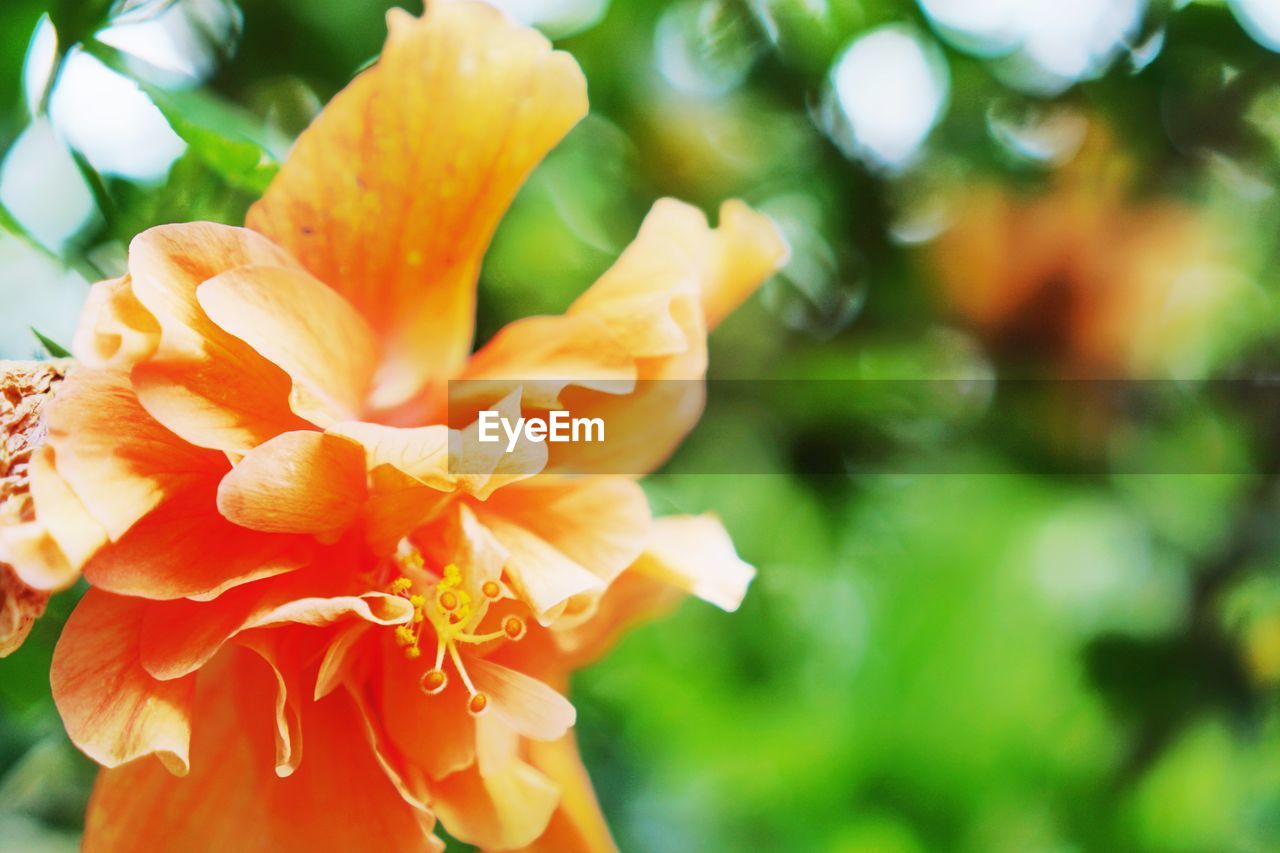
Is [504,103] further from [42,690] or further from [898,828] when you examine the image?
[898,828]

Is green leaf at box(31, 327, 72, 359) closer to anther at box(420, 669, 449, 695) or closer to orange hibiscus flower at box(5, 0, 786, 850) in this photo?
orange hibiscus flower at box(5, 0, 786, 850)

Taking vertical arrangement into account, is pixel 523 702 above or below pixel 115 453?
below

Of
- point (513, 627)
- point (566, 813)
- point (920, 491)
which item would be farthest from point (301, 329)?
point (920, 491)

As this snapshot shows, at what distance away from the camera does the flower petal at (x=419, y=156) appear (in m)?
0.47

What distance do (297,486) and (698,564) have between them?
182mm

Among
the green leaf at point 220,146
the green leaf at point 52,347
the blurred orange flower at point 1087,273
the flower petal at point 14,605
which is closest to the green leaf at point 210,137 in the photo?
the green leaf at point 220,146

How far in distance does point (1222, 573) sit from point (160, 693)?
106 cm

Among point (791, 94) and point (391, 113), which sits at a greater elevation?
point (391, 113)

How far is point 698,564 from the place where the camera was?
1.65 ft

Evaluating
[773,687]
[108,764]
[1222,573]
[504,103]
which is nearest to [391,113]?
[504,103]

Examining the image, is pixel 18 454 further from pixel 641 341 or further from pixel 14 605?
pixel 641 341

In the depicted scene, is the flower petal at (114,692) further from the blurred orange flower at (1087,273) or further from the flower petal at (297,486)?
the blurred orange flower at (1087,273)

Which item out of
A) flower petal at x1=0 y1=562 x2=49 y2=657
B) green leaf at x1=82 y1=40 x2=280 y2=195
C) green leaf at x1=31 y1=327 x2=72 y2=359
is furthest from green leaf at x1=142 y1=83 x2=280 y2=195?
flower petal at x1=0 y1=562 x2=49 y2=657

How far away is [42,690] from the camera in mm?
515
